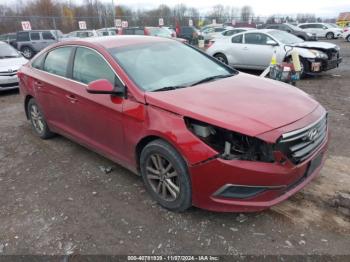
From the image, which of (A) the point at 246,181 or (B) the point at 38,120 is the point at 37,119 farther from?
(A) the point at 246,181

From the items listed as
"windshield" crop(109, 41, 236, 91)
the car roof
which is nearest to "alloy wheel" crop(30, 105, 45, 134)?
the car roof

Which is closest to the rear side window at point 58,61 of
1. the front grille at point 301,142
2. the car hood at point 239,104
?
the car hood at point 239,104

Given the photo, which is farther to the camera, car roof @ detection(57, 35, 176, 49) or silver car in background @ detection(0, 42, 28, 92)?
silver car in background @ detection(0, 42, 28, 92)

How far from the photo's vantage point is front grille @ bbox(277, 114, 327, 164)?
263cm

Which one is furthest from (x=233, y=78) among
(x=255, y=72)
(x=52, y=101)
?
(x=255, y=72)

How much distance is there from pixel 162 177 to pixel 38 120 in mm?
3053

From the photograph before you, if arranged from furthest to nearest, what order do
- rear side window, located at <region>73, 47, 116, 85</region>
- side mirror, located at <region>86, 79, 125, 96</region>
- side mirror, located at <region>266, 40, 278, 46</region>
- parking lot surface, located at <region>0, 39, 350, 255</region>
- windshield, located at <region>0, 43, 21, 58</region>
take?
side mirror, located at <region>266, 40, 278, 46</region> → windshield, located at <region>0, 43, 21, 58</region> → rear side window, located at <region>73, 47, 116, 85</region> → side mirror, located at <region>86, 79, 125, 96</region> → parking lot surface, located at <region>0, 39, 350, 255</region>

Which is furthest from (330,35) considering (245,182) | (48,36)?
(245,182)

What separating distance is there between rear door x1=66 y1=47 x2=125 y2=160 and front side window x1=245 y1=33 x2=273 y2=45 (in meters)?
7.72

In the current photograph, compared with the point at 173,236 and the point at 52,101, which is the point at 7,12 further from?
the point at 173,236

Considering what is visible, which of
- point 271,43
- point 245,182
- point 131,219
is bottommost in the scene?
point 131,219

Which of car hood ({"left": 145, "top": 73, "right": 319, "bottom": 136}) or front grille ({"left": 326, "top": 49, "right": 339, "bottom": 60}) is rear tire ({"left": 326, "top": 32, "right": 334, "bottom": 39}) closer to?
front grille ({"left": 326, "top": 49, "right": 339, "bottom": 60})

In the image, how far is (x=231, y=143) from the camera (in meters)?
2.75

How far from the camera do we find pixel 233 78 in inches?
151
